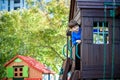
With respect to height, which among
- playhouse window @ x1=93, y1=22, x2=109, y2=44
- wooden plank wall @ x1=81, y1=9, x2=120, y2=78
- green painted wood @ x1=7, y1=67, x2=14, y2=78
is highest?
playhouse window @ x1=93, y1=22, x2=109, y2=44

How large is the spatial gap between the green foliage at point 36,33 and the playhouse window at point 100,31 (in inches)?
419

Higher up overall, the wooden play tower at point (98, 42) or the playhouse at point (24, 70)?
the wooden play tower at point (98, 42)

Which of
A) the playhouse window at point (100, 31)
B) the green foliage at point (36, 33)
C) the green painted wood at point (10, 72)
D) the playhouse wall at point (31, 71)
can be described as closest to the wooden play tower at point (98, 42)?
the playhouse window at point (100, 31)

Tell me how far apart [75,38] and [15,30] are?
14191 mm

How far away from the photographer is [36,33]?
2228 centimetres

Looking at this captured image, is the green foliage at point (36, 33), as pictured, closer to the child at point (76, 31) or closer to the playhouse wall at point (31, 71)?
the playhouse wall at point (31, 71)

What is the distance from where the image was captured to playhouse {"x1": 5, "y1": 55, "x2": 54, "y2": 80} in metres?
19.5

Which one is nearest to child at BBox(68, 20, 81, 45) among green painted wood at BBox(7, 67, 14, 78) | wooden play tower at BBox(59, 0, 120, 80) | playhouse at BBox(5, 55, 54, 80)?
wooden play tower at BBox(59, 0, 120, 80)

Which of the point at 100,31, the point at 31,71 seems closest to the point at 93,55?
the point at 100,31

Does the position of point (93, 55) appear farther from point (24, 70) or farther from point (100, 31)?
point (24, 70)

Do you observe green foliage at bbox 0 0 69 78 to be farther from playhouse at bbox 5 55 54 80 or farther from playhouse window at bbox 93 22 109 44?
playhouse window at bbox 93 22 109 44

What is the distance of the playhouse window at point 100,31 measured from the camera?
10737 millimetres

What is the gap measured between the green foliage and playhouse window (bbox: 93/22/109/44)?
1064 centimetres

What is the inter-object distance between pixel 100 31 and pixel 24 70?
9.61 metres
